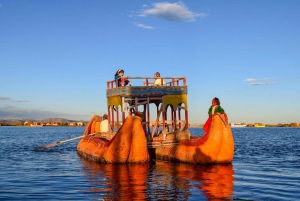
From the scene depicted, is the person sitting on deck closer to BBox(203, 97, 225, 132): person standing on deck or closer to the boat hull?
the boat hull

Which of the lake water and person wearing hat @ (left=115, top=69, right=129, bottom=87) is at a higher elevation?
person wearing hat @ (left=115, top=69, right=129, bottom=87)

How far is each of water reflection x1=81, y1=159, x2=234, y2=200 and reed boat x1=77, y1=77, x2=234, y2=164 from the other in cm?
65

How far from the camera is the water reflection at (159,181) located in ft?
Result: 53.6

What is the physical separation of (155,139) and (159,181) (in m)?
10.2

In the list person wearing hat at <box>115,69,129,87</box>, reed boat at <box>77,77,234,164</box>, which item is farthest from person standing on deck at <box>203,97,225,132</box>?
person wearing hat at <box>115,69,129,87</box>

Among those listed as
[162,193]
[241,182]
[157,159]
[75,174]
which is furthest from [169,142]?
[162,193]

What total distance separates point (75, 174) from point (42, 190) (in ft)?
18.2

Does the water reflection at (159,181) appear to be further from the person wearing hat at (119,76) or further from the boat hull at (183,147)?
the person wearing hat at (119,76)

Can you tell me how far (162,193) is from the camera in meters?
16.6

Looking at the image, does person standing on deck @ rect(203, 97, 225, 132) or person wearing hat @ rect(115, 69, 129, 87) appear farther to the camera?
person wearing hat @ rect(115, 69, 129, 87)

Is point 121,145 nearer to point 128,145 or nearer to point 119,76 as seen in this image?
point 128,145

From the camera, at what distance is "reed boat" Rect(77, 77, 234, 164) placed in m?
25.4

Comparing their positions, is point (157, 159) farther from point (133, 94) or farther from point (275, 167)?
point (275, 167)

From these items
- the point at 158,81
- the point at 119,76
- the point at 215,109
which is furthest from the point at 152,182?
the point at 119,76
